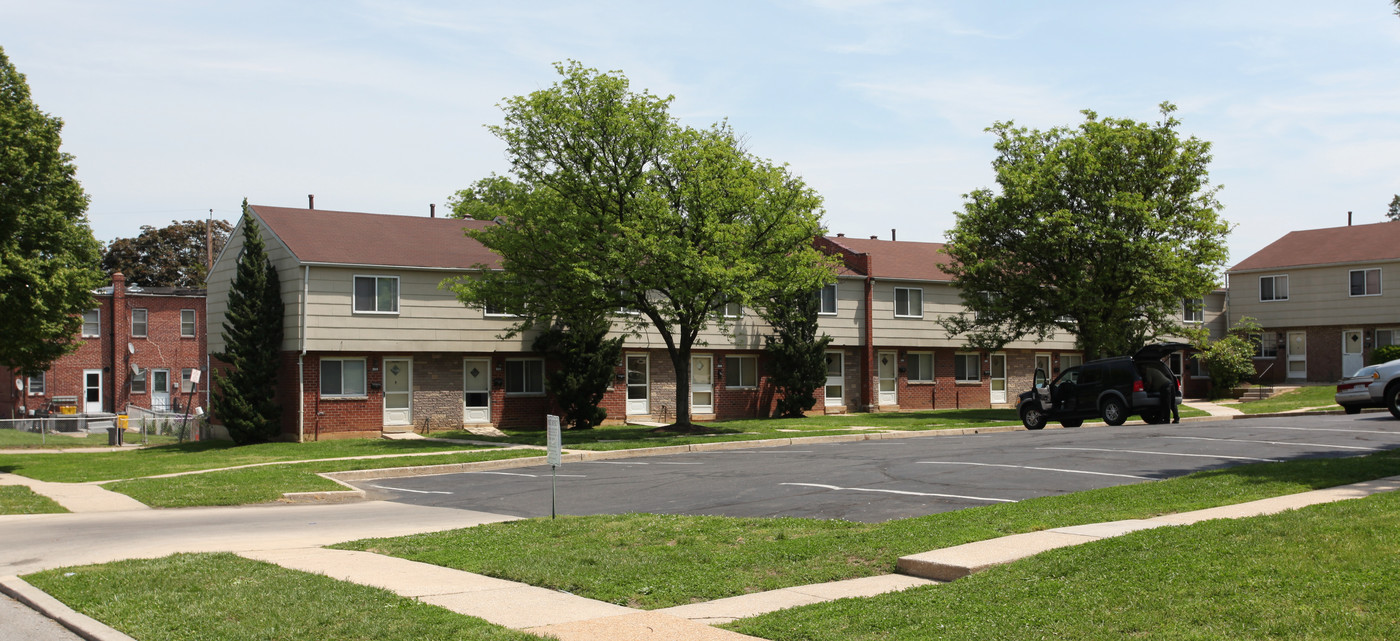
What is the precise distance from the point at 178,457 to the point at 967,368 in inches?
1167

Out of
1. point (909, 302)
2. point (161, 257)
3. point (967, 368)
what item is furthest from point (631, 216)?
point (161, 257)

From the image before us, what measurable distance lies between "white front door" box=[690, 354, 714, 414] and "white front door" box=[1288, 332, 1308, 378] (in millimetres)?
27433

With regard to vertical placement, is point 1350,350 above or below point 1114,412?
above

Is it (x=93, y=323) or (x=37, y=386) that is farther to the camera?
(x=93, y=323)

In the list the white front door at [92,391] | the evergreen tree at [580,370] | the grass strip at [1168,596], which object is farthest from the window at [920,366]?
the white front door at [92,391]

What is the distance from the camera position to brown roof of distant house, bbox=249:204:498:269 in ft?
109

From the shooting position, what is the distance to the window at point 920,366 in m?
43.8

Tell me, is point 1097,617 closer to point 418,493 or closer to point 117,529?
point 117,529

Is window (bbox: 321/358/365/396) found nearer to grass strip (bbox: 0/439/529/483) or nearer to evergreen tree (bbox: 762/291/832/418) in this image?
grass strip (bbox: 0/439/529/483)

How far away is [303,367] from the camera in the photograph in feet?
106

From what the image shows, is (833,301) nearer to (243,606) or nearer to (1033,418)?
(1033,418)

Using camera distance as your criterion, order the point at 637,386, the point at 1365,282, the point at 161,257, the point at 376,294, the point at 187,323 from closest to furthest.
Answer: the point at 376,294, the point at 637,386, the point at 1365,282, the point at 187,323, the point at 161,257

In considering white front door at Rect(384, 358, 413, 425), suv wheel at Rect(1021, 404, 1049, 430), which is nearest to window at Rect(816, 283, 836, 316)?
suv wheel at Rect(1021, 404, 1049, 430)

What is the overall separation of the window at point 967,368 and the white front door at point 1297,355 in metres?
15.2
